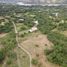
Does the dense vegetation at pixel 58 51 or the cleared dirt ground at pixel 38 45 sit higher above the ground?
the dense vegetation at pixel 58 51

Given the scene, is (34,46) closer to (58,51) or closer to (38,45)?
(38,45)

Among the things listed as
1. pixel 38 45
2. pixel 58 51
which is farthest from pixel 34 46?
pixel 58 51

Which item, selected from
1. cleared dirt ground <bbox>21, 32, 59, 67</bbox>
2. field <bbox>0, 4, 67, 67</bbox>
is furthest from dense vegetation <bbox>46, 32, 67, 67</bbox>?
cleared dirt ground <bbox>21, 32, 59, 67</bbox>

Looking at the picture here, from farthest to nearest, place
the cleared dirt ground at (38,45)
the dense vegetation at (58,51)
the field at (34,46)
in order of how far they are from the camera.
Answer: the cleared dirt ground at (38,45) → the field at (34,46) → the dense vegetation at (58,51)

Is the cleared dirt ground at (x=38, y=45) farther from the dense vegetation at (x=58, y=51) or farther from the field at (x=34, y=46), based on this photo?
the dense vegetation at (x=58, y=51)

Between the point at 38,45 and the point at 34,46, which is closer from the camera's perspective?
the point at 34,46

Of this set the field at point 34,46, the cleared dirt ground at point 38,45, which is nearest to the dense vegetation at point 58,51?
the field at point 34,46

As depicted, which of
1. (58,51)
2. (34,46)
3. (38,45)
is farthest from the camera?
(38,45)

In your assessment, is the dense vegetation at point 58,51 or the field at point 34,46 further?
the field at point 34,46

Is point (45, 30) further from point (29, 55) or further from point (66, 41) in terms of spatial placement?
point (29, 55)
